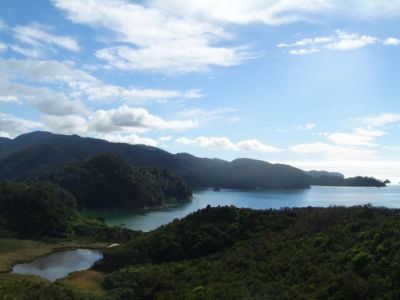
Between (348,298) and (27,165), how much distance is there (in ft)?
635

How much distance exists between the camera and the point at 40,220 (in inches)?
2746

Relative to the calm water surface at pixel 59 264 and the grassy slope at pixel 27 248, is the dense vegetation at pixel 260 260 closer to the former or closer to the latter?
the calm water surface at pixel 59 264

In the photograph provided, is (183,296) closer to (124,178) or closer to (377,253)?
(377,253)

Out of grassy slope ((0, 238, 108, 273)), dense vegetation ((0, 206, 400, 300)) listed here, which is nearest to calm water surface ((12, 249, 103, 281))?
grassy slope ((0, 238, 108, 273))

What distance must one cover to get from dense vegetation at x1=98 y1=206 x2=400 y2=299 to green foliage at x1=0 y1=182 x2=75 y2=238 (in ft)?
96.1

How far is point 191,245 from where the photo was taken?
136 feet

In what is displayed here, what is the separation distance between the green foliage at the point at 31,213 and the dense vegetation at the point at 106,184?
1972 inches

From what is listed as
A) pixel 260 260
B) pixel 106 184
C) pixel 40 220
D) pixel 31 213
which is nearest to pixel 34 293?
pixel 260 260

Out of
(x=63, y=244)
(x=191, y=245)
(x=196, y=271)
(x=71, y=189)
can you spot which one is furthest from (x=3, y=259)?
(x=71, y=189)

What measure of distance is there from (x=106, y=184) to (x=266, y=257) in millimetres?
106834

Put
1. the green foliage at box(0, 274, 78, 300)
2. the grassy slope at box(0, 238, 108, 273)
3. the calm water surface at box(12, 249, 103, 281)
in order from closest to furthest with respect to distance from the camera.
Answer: the green foliage at box(0, 274, 78, 300) < the calm water surface at box(12, 249, 103, 281) < the grassy slope at box(0, 238, 108, 273)

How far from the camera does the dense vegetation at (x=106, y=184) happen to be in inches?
5177

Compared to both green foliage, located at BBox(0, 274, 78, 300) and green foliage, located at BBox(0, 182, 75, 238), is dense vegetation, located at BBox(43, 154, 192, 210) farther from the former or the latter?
green foliage, located at BBox(0, 274, 78, 300)

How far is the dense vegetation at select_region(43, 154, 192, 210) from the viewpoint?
13150 cm
